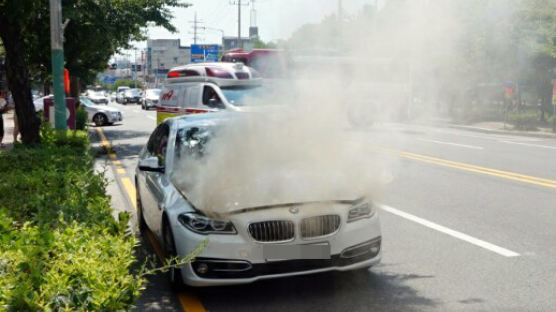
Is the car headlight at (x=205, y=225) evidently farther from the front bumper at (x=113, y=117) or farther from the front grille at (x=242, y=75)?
the front bumper at (x=113, y=117)

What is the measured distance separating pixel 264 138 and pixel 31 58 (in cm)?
1952

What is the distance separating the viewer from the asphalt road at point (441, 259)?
5.12 m

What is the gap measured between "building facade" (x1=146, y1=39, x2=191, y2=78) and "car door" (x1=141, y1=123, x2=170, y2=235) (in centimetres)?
14064

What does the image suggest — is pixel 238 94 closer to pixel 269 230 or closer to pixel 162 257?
pixel 162 257

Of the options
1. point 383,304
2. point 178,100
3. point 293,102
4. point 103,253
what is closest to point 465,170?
point 293,102

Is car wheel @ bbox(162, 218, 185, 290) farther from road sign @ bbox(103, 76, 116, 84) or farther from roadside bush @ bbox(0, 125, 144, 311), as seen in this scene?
road sign @ bbox(103, 76, 116, 84)

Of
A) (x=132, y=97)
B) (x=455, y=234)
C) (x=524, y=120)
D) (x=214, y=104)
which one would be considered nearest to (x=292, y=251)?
(x=455, y=234)

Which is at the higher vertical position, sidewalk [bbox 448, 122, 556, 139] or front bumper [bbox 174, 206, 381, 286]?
front bumper [bbox 174, 206, 381, 286]

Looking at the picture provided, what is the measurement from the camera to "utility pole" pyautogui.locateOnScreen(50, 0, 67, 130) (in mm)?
13125

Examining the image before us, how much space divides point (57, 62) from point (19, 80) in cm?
386

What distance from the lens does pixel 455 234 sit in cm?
734

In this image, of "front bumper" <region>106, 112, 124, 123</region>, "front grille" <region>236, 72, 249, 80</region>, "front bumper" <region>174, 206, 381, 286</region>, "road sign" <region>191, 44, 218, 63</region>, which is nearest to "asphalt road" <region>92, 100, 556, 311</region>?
"front bumper" <region>174, 206, 381, 286</region>

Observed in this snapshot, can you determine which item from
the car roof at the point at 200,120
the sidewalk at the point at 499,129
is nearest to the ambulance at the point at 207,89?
the car roof at the point at 200,120

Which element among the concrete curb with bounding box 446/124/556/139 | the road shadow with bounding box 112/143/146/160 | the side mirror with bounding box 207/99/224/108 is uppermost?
the side mirror with bounding box 207/99/224/108
